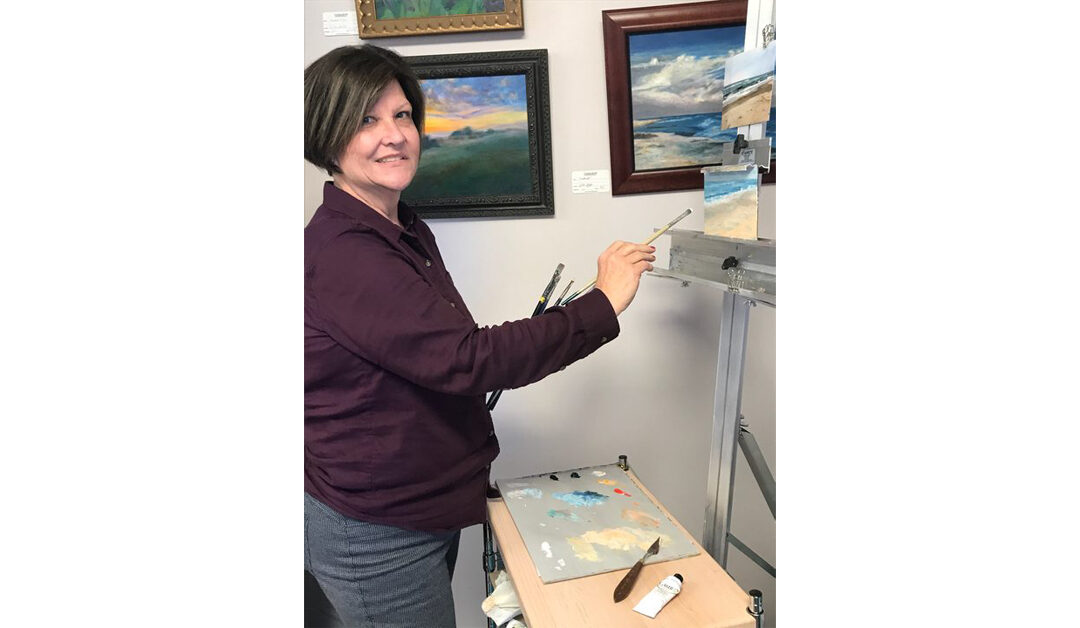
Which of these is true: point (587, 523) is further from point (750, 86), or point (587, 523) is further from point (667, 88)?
point (667, 88)

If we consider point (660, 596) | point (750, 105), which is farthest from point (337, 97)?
point (660, 596)

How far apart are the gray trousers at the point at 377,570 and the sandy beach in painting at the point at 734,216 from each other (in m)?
0.73

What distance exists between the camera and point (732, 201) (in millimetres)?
1285

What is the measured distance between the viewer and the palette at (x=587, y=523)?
1.16 m

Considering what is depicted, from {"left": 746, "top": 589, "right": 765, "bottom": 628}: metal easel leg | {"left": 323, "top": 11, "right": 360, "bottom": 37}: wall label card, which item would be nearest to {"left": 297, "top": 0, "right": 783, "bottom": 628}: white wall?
{"left": 323, "top": 11, "right": 360, "bottom": 37}: wall label card

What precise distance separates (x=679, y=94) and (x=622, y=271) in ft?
2.74

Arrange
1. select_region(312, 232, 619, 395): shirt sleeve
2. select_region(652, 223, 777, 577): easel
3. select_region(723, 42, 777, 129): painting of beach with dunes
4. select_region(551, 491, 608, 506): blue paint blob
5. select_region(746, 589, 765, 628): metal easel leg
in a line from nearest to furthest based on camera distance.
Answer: select_region(746, 589, 765, 628): metal easel leg → select_region(312, 232, 619, 395): shirt sleeve → select_region(723, 42, 777, 129): painting of beach with dunes → select_region(652, 223, 777, 577): easel → select_region(551, 491, 608, 506): blue paint blob

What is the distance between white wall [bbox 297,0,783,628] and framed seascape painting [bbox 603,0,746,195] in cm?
4

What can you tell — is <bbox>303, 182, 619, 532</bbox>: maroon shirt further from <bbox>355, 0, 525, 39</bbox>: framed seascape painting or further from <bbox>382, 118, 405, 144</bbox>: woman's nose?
<bbox>355, 0, 525, 39</bbox>: framed seascape painting

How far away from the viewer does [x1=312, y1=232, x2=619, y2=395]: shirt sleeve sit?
109cm
